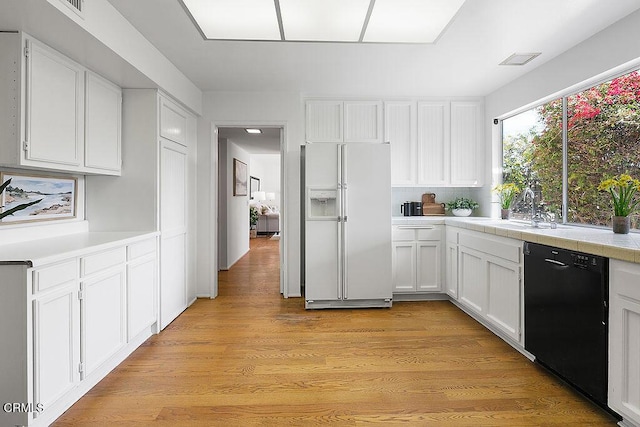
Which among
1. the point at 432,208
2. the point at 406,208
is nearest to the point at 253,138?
the point at 406,208

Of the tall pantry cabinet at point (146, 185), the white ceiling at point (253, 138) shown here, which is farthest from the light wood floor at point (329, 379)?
the white ceiling at point (253, 138)

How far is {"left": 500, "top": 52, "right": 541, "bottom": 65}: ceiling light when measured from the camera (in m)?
3.10

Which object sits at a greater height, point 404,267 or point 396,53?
point 396,53

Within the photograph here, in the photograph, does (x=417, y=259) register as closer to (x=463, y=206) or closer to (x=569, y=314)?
(x=463, y=206)

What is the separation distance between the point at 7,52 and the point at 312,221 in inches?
103

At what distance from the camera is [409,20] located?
2471 mm

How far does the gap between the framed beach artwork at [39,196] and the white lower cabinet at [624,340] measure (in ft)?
10.3

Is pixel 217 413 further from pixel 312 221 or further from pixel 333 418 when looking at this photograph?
pixel 312 221

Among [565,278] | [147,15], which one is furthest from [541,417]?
[147,15]

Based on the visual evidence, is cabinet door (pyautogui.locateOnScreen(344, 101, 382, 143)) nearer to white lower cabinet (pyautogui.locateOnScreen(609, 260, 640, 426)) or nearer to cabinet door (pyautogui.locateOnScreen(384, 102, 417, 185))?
cabinet door (pyautogui.locateOnScreen(384, 102, 417, 185))

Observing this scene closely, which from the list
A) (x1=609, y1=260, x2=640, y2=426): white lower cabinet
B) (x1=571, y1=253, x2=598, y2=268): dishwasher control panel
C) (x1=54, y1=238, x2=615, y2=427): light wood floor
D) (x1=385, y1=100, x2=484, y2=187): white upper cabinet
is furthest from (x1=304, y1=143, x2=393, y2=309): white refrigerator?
(x1=609, y1=260, x2=640, y2=426): white lower cabinet

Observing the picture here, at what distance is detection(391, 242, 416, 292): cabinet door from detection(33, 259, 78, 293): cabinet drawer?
9.67 ft

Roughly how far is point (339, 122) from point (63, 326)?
3252 mm

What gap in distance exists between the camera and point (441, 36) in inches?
107
